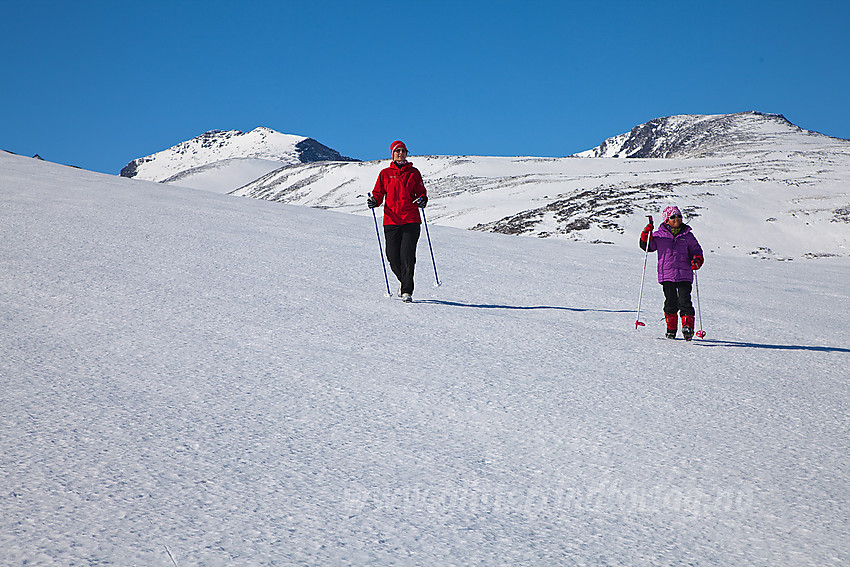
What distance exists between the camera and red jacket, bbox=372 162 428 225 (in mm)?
7195

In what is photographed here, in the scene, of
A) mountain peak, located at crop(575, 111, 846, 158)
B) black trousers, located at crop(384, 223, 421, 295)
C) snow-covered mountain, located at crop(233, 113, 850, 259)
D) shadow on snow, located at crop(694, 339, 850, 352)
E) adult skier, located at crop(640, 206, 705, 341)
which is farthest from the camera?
mountain peak, located at crop(575, 111, 846, 158)

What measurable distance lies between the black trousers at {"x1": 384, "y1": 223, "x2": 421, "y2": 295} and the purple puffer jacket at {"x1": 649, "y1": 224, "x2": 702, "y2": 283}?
263 cm

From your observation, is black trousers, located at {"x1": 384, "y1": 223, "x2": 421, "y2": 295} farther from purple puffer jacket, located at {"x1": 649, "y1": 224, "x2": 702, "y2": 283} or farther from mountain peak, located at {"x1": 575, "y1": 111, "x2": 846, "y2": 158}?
mountain peak, located at {"x1": 575, "y1": 111, "x2": 846, "y2": 158}

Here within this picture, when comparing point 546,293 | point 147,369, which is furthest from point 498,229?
point 147,369

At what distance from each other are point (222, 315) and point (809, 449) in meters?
4.40

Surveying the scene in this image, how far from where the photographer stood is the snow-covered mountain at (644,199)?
29062mm

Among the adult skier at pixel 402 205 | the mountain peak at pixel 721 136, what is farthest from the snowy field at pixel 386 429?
the mountain peak at pixel 721 136

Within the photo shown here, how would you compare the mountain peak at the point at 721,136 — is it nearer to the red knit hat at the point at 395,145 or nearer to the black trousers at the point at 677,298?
the black trousers at the point at 677,298

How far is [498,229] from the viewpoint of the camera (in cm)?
3409

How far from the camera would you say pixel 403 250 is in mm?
7223

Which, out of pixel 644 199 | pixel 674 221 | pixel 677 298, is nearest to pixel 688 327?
pixel 677 298

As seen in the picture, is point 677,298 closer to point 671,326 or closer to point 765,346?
point 671,326

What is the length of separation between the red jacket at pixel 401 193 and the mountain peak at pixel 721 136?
7949 centimetres

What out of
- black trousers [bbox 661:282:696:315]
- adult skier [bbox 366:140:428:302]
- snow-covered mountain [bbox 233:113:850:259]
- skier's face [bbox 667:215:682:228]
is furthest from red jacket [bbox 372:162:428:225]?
snow-covered mountain [bbox 233:113:850:259]
